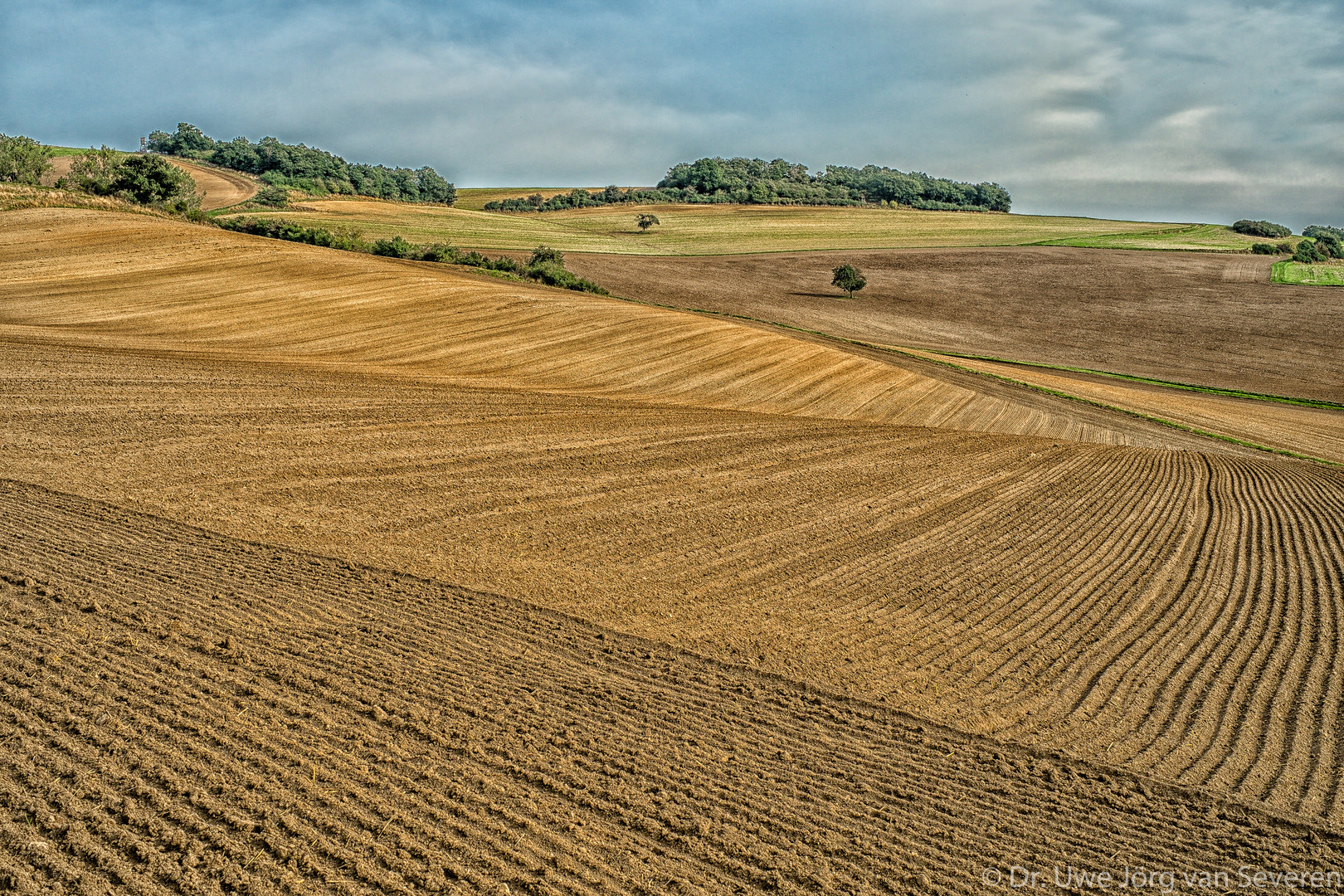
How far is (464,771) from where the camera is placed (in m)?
7.42

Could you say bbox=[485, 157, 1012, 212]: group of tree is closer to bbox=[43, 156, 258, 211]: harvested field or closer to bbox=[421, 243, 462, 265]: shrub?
bbox=[43, 156, 258, 211]: harvested field

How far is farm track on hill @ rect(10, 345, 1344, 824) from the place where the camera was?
35.9ft

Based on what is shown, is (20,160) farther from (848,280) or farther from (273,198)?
(848,280)

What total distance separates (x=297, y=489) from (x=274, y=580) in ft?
14.3

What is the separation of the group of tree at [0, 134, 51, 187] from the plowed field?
39.4 m

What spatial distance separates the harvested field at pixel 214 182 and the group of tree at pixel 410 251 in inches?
971

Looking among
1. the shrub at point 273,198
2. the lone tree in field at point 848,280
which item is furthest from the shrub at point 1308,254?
the shrub at point 273,198

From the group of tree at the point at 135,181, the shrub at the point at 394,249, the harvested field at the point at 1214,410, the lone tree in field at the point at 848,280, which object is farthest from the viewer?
the lone tree in field at the point at 848,280

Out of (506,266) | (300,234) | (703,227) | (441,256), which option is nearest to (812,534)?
(506,266)

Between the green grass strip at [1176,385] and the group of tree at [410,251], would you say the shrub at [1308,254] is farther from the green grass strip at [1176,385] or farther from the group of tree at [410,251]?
the group of tree at [410,251]

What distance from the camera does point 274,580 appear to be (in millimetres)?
11398

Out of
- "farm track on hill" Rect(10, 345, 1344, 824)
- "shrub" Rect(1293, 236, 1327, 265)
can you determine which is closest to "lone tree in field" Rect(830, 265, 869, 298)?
"farm track on hill" Rect(10, 345, 1344, 824)

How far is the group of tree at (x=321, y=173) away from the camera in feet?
313

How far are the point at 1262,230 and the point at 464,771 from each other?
375 ft
